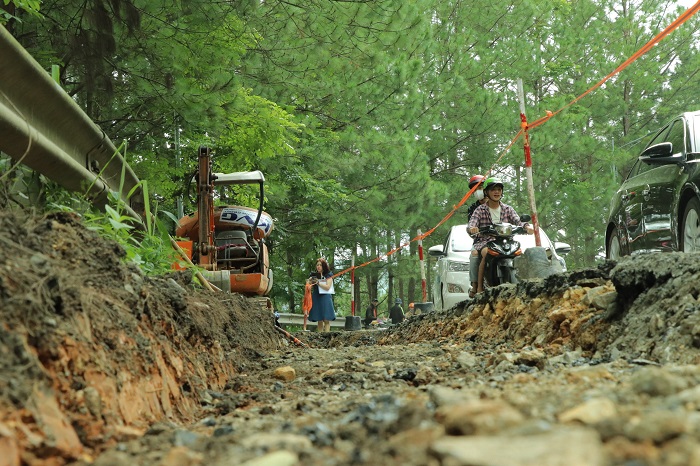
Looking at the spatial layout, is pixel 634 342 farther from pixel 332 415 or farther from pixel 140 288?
pixel 140 288

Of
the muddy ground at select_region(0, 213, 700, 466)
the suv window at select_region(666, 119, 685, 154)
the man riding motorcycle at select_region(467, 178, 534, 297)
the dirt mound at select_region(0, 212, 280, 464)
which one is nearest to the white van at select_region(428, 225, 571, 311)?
the man riding motorcycle at select_region(467, 178, 534, 297)

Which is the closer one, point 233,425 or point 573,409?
point 573,409

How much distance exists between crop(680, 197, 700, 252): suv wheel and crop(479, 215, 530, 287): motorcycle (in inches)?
94.1

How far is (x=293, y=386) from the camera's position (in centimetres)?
466

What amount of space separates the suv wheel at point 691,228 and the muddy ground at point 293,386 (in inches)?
71.7

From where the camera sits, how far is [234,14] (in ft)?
34.6

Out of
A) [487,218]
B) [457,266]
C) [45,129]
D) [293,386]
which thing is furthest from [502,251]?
[45,129]

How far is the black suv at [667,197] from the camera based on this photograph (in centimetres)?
743

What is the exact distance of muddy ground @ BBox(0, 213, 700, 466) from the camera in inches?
73.3

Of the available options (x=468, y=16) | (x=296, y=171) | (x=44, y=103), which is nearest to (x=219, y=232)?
(x=44, y=103)

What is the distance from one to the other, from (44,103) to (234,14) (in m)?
6.50

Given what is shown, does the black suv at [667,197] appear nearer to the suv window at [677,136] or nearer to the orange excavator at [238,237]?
the suv window at [677,136]

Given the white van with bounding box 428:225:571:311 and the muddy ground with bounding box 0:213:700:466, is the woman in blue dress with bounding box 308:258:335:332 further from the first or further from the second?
the muddy ground with bounding box 0:213:700:466

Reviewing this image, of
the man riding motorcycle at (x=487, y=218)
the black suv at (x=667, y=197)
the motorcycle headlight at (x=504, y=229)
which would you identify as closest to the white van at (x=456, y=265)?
the man riding motorcycle at (x=487, y=218)
